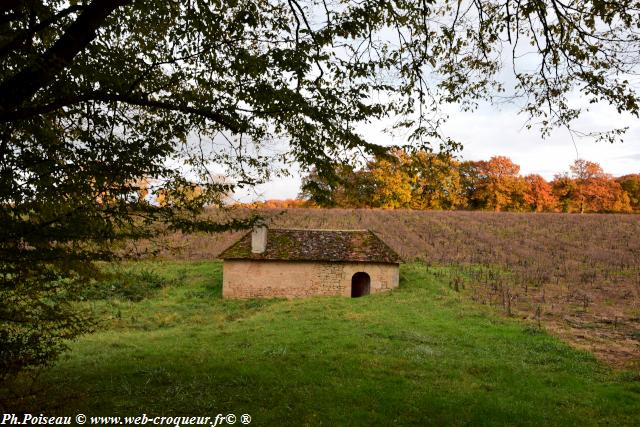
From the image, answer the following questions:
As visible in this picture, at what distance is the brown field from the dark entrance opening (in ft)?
15.3

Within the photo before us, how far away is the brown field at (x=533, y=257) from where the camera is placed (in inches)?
695

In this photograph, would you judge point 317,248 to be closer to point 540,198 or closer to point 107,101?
point 107,101

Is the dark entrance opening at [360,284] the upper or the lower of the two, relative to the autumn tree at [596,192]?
lower

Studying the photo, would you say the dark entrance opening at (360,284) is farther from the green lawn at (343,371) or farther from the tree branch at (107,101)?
the tree branch at (107,101)

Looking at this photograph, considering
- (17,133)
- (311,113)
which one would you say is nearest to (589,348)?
(311,113)

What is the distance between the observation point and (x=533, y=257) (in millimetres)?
33469

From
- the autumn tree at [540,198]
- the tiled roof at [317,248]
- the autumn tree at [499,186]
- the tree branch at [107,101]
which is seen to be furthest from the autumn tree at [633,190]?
the tree branch at [107,101]

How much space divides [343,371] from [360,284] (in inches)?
644

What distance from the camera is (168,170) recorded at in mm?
8070

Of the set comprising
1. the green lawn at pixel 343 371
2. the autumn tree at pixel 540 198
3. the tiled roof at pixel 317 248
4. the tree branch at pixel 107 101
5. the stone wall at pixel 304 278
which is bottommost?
the green lawn at pixel 343 371

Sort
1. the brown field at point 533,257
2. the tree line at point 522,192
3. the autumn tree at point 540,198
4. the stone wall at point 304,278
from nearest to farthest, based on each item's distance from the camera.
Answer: the brown field at point 533,257 < the stone wall at point 304,278 < the tree line at point 522,192 < the autumn tree at point 540,198

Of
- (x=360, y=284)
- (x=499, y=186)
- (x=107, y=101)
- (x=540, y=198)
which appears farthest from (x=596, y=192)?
(x=107, y=101)

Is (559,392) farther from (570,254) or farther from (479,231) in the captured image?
(479,231)

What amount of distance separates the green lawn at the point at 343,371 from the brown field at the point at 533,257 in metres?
2.45
